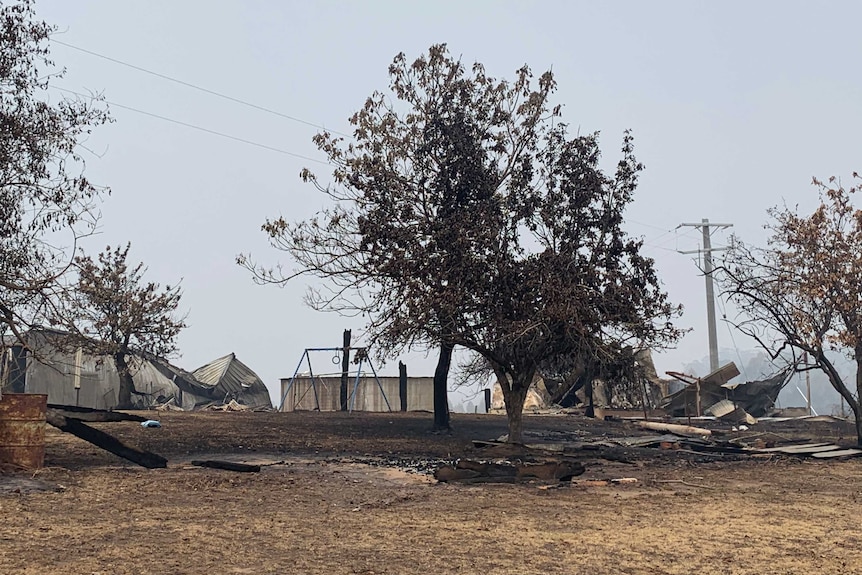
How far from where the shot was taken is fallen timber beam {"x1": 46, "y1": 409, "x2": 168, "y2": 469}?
44.6 ft

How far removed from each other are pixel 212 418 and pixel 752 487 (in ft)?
63.0

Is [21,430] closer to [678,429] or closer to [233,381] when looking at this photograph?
[678,429]

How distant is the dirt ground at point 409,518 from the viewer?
287 inches

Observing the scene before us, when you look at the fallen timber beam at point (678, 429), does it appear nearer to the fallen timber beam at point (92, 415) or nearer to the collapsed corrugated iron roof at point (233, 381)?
the fallen timber beam at point (92, 415)

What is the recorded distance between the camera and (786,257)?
22.8 metres

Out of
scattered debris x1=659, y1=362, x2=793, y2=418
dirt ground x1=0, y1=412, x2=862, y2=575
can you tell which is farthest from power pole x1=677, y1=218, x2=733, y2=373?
dirt ground x1=0, y1=412, x2=862, y2=575

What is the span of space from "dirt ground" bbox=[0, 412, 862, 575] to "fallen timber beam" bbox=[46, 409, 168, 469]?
1.44 ft

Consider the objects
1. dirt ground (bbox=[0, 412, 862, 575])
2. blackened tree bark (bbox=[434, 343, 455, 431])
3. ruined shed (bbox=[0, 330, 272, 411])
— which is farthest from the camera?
ruined shed (bbox=[0, 330, 272, 411])

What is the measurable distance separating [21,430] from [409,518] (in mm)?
6591

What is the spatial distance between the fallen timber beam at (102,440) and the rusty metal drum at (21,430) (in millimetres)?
597

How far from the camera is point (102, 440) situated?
1399 cm

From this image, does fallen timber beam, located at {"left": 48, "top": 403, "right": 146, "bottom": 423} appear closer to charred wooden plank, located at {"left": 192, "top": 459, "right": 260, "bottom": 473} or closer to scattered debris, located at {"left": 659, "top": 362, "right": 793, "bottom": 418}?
charred wooden plank, located at {"left": 192, "top": 459, "right": 260, "bottom": 473}

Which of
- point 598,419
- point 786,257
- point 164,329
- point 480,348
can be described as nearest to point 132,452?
point 480,348

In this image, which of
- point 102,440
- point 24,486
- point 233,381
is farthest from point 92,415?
point 233,381
